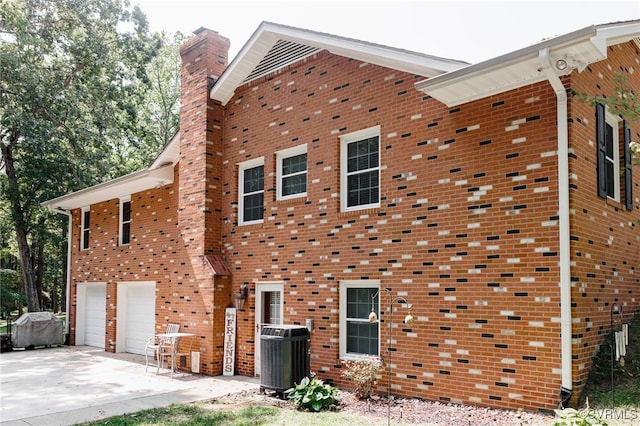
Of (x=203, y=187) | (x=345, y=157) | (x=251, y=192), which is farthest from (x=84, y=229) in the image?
(x=345, y=157)

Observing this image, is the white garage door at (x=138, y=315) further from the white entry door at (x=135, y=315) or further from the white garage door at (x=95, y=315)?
the white garage door at (x=95, y=315)

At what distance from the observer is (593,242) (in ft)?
23.6

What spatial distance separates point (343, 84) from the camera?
9625mm

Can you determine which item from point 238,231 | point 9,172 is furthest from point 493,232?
point 9,172

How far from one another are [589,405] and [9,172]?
23.9 m

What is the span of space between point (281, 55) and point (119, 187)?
7132 millimetres

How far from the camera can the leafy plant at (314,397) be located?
766cm

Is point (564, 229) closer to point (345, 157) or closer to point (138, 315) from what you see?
point (345, 157)

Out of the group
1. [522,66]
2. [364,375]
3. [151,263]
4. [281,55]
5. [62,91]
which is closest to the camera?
[522,66]

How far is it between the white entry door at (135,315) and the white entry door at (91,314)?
1.32 meters

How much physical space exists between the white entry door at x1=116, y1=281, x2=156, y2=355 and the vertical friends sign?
4060 millimetres

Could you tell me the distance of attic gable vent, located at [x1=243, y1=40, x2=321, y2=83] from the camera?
1042 centimetres

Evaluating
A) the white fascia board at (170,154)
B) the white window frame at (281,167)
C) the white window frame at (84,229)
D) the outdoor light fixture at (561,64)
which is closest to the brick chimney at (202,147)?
the white fascia board at (170,154)

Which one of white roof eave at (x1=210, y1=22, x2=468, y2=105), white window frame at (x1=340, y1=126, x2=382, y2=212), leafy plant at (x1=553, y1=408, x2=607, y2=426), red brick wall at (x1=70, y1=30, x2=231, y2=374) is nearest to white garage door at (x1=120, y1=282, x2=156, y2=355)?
red brick wall at (x1=70, y1=30, x2=231, y2=374)
